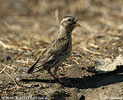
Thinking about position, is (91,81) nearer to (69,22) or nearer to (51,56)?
(51,56)

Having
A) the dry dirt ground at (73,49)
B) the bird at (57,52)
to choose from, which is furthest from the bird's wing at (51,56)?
the dry dirt ground at (73,49)

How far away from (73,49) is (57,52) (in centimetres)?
198

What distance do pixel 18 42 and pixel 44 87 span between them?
331 centimetres

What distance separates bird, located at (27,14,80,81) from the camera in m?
5.10

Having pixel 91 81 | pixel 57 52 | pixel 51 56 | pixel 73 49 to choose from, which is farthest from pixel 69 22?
pixel 73 49

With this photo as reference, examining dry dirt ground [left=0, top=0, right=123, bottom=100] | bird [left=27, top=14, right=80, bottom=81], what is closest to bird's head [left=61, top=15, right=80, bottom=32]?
bird [left=27, top=14, right=80, bottom=81]

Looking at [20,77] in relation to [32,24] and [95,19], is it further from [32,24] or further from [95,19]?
[95,19]

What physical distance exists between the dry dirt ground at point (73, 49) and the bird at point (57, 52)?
11.2 inches

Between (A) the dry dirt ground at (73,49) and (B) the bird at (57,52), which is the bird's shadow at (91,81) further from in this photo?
(B) the bird at (57,52)

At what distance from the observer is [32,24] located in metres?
11.1


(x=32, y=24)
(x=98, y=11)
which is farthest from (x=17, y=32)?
(x=98, y=11)

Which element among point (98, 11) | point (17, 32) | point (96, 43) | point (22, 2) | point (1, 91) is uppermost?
point (22, 2)

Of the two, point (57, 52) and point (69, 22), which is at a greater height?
point (69, 22)

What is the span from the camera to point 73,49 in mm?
7148
